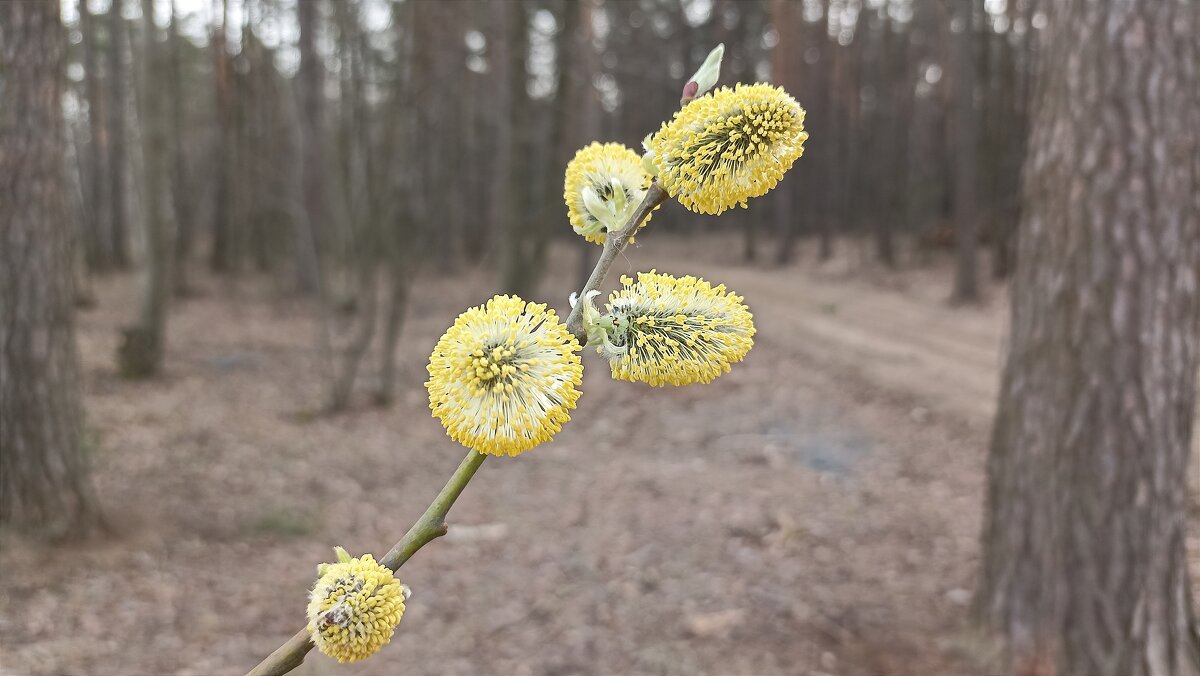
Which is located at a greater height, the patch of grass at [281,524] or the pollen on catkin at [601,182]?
the pollen on catkin at [601,182]

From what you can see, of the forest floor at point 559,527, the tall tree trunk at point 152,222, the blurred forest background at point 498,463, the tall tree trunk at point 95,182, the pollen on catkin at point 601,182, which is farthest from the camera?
the tall tree trunk at point 95,182

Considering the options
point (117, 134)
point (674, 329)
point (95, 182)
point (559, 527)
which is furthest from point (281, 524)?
point (95, 182)

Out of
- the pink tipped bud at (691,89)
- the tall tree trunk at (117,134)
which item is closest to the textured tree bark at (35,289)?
the pink tipped bud at (691,89)

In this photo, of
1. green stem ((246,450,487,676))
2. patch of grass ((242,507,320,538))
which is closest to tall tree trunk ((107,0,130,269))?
patch of grass ((242,507,320,538))

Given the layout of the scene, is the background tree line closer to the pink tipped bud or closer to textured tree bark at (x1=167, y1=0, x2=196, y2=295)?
textured tree bark at (x1=167, y1=0, x2=196, y2=295)

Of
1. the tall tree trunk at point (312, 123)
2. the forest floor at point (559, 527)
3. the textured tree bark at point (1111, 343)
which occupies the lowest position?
the forest floor at point (559, 527)

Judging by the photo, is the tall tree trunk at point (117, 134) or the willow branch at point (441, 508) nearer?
the willow branch at point (441, 508)

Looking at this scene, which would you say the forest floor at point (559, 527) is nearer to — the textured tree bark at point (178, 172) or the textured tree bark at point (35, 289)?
the textured tree bark at point (35, 289)

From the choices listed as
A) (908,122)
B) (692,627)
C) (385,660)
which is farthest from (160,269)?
(908,122)
